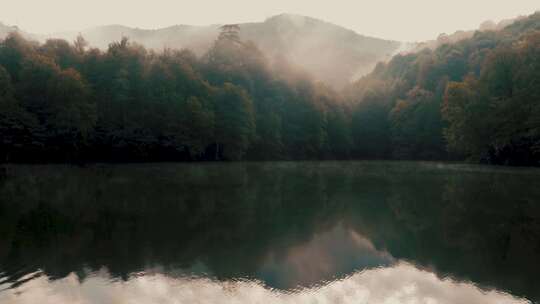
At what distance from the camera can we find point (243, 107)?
7919cm

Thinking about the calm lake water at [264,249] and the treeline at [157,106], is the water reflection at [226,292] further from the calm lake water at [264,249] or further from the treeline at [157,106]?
the treeline at [157,106]

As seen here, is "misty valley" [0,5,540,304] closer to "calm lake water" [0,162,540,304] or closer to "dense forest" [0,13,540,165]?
"calm lake water" [0,162,540,304]

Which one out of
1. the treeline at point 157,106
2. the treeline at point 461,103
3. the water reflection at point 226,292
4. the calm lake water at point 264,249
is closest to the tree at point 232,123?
the treeline at point 157,106

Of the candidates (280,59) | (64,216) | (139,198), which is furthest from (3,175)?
(280,59)

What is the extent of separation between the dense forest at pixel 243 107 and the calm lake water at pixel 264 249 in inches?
1388

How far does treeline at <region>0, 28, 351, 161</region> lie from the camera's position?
5712 centimetres

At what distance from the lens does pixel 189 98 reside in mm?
74188

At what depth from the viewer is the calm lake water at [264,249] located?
401 inches

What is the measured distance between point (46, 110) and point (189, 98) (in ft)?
75.0

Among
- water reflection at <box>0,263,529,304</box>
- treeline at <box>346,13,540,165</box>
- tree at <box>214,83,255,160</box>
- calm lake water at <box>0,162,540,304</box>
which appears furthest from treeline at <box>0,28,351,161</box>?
water reflection at <box>0,263,529,304</box>

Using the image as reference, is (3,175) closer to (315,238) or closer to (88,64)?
(315,238)

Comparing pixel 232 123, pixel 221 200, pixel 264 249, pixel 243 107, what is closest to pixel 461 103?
pixel 243 107

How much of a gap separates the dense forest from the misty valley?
11.2 inches

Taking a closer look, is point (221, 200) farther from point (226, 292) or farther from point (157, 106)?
point (157, 106)
